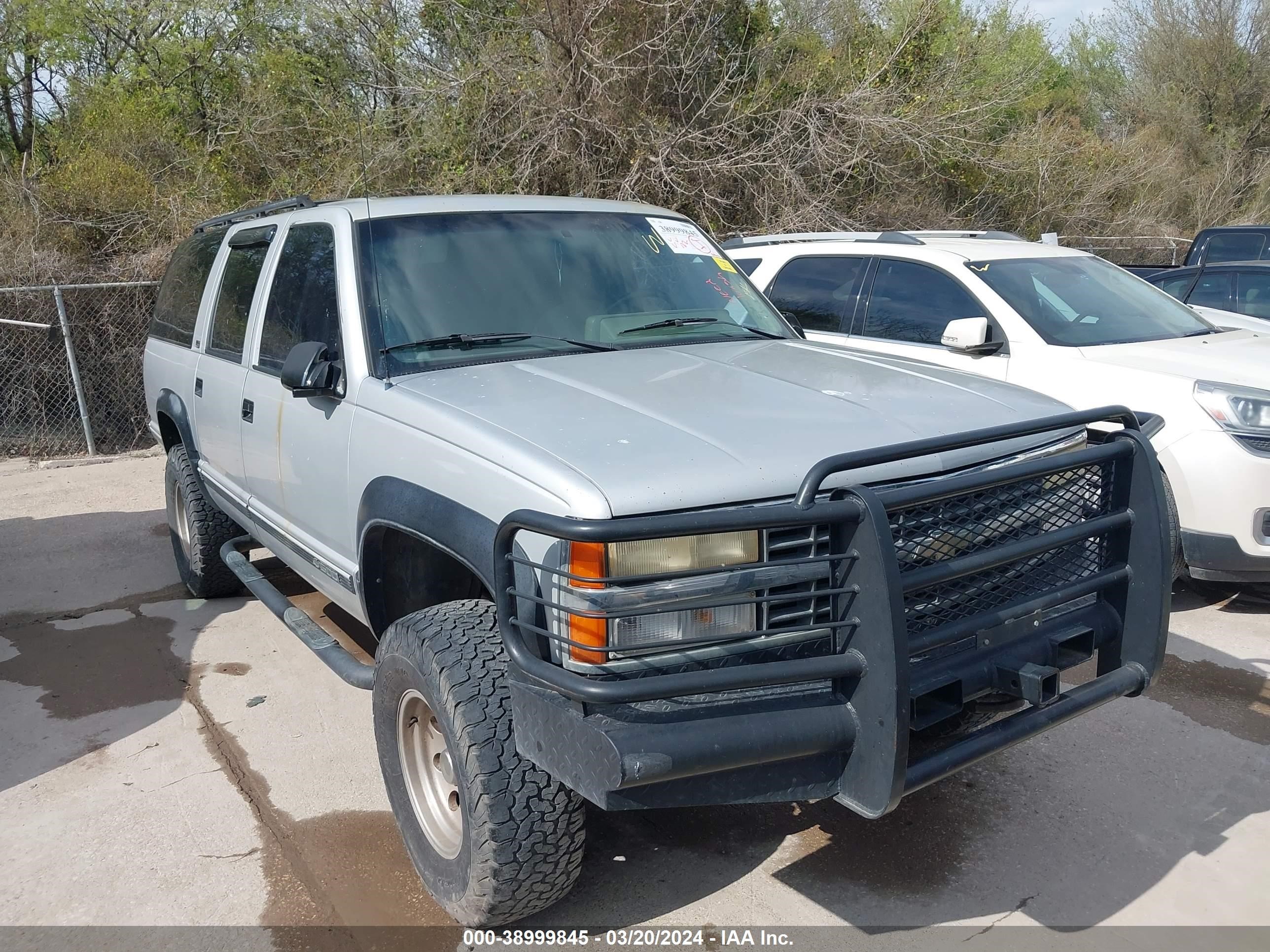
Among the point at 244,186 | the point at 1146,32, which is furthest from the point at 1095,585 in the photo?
the point at 1146,32

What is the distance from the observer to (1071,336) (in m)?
5.86

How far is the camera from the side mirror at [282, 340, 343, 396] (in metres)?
3.52

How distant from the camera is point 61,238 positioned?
37.2ft

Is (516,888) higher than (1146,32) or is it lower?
lower

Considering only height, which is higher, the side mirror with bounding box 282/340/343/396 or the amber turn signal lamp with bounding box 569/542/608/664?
the side mirror with bounding box 282/340/343/396

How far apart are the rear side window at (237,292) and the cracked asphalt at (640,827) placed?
1506 mm

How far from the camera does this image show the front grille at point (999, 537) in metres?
2.57

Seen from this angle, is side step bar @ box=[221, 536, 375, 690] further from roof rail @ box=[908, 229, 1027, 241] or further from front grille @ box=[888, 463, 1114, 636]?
roof rail @ box=[908, 229, 1027, 241]

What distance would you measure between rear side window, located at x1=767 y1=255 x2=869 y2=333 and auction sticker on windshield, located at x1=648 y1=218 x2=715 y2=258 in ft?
7.41

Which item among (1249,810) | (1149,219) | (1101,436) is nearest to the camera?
(1101,436)

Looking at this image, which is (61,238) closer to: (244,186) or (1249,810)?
(244,186)

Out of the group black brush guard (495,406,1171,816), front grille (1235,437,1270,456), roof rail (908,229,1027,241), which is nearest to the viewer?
black brush guard (495,406,1171,816)

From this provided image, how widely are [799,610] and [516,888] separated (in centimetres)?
104

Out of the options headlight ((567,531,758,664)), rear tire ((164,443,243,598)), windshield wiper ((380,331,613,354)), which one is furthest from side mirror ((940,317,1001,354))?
rear tire ((164,443,243,598))
